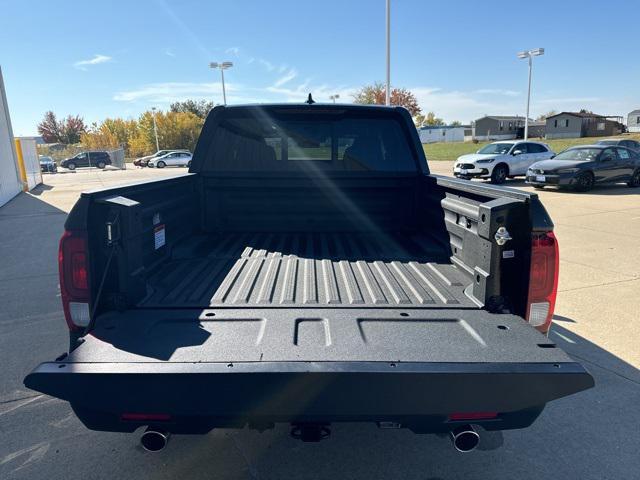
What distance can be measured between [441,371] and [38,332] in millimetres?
4360

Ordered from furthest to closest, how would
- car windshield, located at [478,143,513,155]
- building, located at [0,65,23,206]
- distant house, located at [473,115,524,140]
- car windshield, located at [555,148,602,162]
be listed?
distant house, located at [473,115,524,140]
car windshield, located at [478,143,513,155]
building, located at [0,65,23,206]
car windshield, located at [555,148,602,162]

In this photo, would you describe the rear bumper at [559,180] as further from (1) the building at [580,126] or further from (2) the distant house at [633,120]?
(2) the distant house at [633,120]

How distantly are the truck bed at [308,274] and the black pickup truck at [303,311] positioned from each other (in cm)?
2

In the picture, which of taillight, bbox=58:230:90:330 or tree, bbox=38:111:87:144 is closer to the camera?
taillight, bbox=58:230:90:330

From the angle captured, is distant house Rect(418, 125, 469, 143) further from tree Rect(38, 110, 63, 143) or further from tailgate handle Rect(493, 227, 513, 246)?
tailgate handle Rect(493, 227, 513, 246)

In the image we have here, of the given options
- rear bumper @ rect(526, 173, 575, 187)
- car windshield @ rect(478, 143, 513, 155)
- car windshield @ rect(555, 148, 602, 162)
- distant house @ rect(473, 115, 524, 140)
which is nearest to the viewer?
rear bumper @ rect(526, 173, 575, 187)

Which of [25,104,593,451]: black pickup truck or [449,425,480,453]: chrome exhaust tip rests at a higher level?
[25,104,593,451]: black pickup truck

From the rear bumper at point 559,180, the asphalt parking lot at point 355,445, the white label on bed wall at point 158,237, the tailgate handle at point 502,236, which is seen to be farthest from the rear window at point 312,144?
the rear bumper at point 559,180

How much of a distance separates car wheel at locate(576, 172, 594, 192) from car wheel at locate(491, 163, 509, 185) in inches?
130

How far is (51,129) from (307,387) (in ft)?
340

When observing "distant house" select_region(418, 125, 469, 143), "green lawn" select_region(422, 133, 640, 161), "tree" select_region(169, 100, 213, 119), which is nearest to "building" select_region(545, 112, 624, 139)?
"green lawn" select_region(422, 133, 640, 161)

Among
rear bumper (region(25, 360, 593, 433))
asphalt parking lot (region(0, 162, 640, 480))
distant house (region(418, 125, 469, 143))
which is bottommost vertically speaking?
asphalt parking lot (region(0, 162, 640, 480))

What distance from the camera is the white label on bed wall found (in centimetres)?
274

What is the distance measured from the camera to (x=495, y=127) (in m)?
92.2
